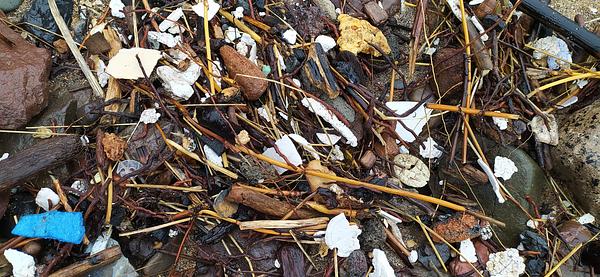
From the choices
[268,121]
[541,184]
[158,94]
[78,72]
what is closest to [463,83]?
[541,184]

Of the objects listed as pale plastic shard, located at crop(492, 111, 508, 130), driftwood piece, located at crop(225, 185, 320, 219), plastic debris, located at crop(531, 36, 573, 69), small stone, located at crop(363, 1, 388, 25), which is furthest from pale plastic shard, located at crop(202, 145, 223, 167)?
plastic debris, located at crop(531, 36, 573, 69)

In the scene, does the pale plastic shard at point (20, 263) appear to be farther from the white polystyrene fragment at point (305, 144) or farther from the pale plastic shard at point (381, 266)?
the pale plastic shard at point (381, 266)

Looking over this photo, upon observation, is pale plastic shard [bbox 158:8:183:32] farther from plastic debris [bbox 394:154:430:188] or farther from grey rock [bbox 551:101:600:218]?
grey rock [bbox 551:101:600:218]

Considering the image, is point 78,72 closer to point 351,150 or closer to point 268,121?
point 268,121

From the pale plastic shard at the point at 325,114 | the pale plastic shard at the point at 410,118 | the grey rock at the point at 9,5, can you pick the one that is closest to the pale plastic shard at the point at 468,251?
the pale plastic shard at the point at 410,118

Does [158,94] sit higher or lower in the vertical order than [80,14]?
lower
